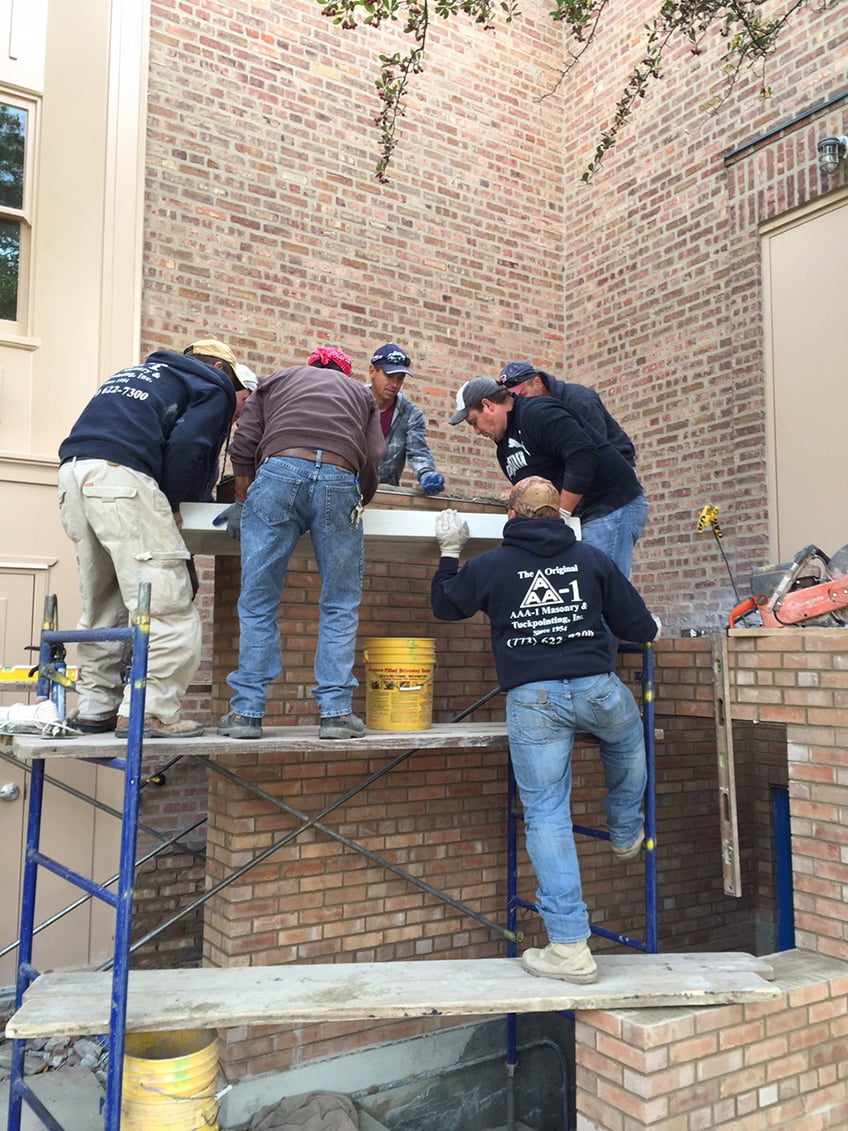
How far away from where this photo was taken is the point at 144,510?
126 inches

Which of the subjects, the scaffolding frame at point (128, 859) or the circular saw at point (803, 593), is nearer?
the scaffolding frame at point (128, 859)

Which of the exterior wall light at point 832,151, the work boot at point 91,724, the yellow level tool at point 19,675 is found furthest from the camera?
the exterior wall light at point 832,151

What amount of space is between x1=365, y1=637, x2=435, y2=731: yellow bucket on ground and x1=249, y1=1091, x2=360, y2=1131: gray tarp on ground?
1.68 metres

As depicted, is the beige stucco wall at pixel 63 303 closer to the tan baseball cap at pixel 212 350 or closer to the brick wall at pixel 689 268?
the tan baseball cap at pixel 212 350

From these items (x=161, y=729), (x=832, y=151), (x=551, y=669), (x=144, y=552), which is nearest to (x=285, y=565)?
(x=144, y=552)

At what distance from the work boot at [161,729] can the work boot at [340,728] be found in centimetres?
47

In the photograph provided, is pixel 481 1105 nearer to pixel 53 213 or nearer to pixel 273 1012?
pixel 273 1012

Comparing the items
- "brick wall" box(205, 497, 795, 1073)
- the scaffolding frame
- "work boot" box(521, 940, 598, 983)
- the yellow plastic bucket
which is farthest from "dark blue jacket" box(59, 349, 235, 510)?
"work boot" box(521, 940, 598, 983)

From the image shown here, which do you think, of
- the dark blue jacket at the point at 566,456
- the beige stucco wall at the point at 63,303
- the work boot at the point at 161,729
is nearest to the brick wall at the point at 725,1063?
the work boot at the point at 161,729

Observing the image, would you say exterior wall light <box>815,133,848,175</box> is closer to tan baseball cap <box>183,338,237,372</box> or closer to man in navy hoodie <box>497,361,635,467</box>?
man in navy hoodie <box>497,361,635,467</box>

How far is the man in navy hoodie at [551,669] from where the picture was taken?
3.14 metres

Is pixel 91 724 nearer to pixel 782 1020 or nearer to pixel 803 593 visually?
pixel 782 1020

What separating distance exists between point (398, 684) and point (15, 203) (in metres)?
3.95

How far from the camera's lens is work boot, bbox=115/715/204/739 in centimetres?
313
